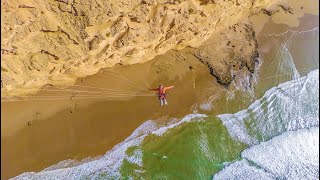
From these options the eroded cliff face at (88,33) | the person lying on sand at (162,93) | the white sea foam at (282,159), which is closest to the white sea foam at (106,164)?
the person lying on sand at (162,93)

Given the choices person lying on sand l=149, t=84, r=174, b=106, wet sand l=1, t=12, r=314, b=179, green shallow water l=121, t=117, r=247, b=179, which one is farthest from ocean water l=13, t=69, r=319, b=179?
person lying on sand l=149, t=84, r=174, b=106

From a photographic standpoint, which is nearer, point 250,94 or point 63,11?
point 63,11

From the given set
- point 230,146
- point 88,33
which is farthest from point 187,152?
point 88,33

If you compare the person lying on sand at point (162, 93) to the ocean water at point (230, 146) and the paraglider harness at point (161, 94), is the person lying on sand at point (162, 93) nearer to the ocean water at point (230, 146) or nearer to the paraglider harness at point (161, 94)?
the paraglider harness at point (161, 94)

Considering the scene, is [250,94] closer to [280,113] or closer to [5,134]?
[280,113]

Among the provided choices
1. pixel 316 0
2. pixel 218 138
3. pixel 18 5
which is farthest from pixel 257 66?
pixel 18 5

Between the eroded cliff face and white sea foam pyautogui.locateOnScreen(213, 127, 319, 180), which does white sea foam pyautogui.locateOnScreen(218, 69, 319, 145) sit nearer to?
white sea foam pyautogui.locateOnScreen(213, 127, 319, 180)

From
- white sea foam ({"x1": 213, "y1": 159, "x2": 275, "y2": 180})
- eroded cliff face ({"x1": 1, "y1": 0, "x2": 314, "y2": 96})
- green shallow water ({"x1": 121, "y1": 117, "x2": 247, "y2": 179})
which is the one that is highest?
eroded cliff face ({"x1": 1, "y1": 0, "x2": 314, "y2": 96})

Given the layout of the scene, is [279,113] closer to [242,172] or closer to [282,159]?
[282,159]
